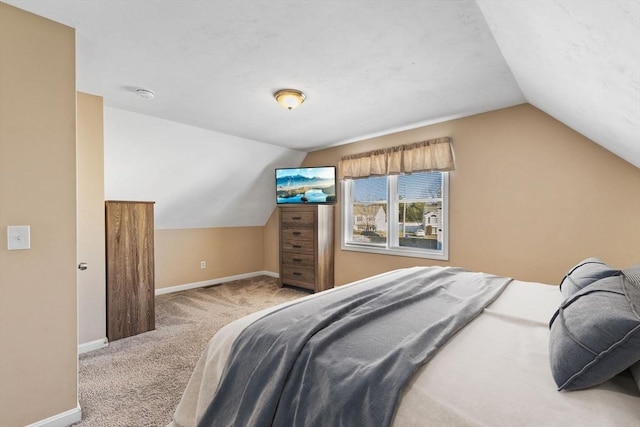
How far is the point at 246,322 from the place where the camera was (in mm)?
1423

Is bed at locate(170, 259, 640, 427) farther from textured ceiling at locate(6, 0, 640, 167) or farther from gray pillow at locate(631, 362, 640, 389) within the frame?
textured ceiling at locate(6, 0, 640, 167)

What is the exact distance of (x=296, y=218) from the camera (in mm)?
4656

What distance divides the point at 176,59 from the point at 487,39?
2.15m

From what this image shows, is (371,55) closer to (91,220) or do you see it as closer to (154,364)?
(91,220)

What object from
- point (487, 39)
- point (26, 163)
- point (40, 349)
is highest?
point (487, 39)

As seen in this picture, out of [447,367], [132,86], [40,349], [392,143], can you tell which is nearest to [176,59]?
[132,86]

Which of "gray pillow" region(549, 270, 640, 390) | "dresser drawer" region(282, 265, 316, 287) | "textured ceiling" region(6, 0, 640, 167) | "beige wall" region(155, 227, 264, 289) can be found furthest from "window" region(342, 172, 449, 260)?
"gray pillow" region(549, 270, 640, 390)

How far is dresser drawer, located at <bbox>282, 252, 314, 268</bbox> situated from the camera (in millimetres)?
4492

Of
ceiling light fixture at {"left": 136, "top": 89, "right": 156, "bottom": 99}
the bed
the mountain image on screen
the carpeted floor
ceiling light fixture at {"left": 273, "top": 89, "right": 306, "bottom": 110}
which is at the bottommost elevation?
the carpeted floor

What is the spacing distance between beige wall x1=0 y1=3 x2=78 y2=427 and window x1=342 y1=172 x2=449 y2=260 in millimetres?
3427

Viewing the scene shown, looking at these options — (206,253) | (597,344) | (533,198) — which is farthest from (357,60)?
(206,253)

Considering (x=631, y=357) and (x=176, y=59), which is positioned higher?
(x=176, y=59)

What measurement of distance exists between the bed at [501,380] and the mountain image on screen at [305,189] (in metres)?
3.23

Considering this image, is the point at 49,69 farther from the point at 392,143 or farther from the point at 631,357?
the point at 392,143
